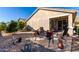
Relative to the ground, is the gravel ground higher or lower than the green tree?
lower

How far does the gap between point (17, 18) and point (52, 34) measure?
562mm

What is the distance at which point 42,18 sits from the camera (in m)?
6.50

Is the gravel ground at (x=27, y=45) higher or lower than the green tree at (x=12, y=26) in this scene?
lower

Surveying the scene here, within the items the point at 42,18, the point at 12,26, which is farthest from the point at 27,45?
→ the point at 42,18

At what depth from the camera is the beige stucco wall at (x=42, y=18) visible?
21.2 ft

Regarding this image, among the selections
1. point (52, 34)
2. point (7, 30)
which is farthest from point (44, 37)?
point (7, 30)

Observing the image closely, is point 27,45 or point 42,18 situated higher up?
point 42,18

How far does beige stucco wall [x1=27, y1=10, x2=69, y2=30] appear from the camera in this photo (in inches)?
255

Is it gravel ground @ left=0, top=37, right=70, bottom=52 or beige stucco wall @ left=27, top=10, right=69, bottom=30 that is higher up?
beige stucco wall @ left=27, top=10, right=69, bottom=30

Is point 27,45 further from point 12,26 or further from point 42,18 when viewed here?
point 42,18

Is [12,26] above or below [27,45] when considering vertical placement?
above

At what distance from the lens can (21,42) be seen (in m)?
6.46
